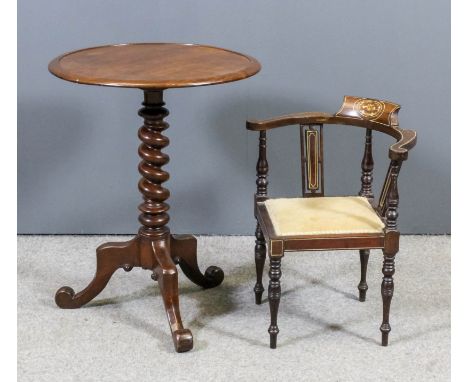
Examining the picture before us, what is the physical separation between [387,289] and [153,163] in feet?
3.35

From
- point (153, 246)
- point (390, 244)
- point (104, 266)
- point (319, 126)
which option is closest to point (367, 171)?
point (319, 126)

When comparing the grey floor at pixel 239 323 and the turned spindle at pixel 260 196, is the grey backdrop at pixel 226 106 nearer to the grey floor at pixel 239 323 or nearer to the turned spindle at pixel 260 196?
the grey floor at pixel 239 323

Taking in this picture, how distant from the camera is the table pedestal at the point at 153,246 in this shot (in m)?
3.70

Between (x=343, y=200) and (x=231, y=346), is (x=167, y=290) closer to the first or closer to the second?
(x=231, y=346)

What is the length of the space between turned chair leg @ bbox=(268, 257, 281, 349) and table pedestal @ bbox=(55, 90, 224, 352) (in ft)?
1.09

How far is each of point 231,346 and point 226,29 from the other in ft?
5.03

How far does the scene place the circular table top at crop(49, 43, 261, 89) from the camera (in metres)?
3.34

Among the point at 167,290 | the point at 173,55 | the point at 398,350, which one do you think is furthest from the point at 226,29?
the point at 398,350

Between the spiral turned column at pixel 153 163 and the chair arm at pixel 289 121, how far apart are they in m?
0.35

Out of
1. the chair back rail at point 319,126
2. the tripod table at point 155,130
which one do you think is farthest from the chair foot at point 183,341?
the chair back rail at point 319,126

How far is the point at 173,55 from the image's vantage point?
12.3ft

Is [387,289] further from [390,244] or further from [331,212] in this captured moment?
[331,212]

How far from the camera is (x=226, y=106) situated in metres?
4.50

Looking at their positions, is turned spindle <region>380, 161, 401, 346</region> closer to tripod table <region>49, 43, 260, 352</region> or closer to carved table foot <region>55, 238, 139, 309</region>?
tripod table <region>49, 43, 260, 352</region>
